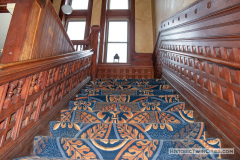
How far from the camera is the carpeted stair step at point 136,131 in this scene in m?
1.32

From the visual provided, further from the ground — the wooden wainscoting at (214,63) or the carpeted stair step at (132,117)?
the wooden wainscoting at (214,63)

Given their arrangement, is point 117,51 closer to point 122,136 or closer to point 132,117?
point 132,117

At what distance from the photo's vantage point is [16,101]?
3.78 feet

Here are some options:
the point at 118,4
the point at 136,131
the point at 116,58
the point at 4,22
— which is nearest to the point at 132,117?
the point at 136,131

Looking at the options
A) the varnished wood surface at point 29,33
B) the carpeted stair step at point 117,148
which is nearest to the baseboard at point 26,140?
the carpeted stair step at point 117,148

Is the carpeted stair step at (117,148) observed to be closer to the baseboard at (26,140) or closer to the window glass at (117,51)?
the baseboard at (26,140)

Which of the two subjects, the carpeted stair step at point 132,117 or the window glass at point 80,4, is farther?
the window glass at point 80,4

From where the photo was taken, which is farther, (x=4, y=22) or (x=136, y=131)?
(x=4, y=22)

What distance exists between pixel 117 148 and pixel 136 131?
10.9 inches

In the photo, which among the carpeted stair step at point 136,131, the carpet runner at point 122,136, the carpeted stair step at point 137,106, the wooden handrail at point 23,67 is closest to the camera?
the wooden handrail at point 23,67

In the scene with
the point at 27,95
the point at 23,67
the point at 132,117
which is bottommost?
the point at 132,117

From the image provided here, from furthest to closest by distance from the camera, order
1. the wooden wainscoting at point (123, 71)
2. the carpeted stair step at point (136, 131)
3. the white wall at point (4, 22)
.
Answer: the wooden wainscoting at point (123, 71), the white wall at point (4, 22), the carpeted stair step at point (136, 131)

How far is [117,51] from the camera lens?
16.1ft

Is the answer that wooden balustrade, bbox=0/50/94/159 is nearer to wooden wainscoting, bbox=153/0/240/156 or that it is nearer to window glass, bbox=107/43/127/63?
wooden wainscoting, bbox=153/0/240/156
